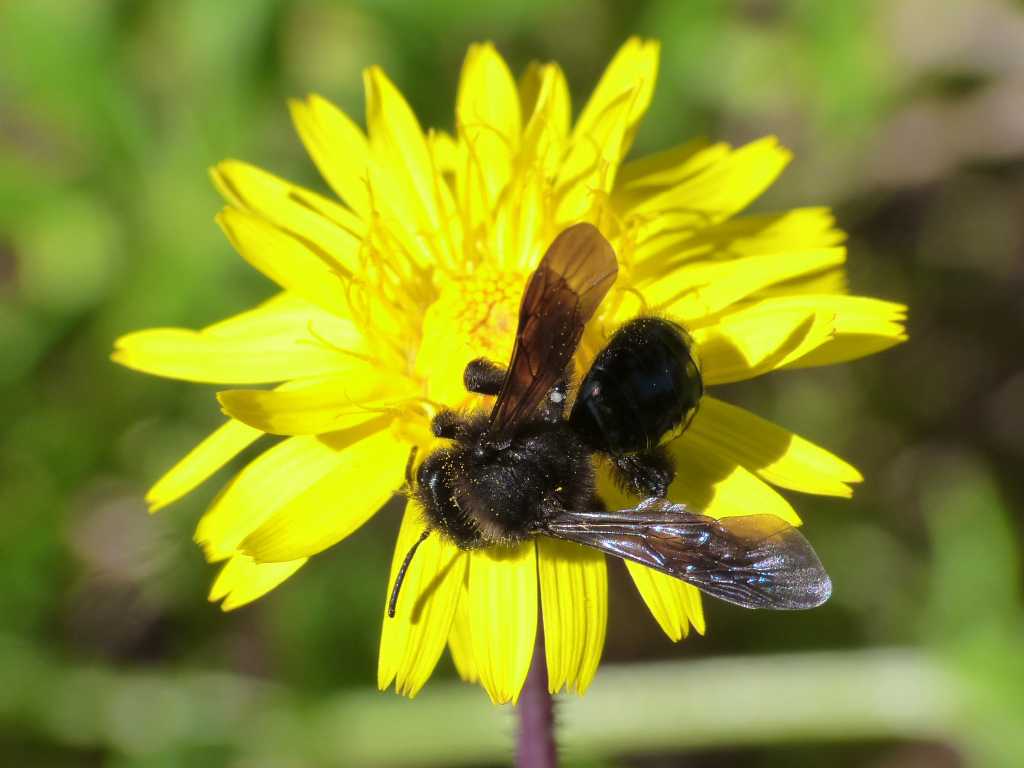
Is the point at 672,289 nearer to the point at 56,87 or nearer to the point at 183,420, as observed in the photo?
the point at 183,420

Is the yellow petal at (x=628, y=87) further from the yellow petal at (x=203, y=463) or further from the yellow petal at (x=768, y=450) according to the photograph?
the yellow petal at (x=203, y=463)

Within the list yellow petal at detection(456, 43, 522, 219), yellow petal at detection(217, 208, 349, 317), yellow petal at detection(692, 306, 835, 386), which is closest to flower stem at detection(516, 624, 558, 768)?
yellow petal at detection(692, 306, 835, 386)

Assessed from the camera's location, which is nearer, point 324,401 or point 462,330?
point 324,401

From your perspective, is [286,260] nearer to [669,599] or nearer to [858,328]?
[669,599]

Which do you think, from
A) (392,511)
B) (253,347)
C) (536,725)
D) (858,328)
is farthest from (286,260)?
(392,511)

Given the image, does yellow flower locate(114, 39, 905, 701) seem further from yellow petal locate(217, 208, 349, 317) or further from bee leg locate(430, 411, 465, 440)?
bee leg locate(430, 411, 465, 440)

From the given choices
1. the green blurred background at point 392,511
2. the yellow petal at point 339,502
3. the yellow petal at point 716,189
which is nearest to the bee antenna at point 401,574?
the yellow petal at point 339,502

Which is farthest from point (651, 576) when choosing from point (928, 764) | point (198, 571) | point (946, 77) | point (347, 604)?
point (946, 77)
